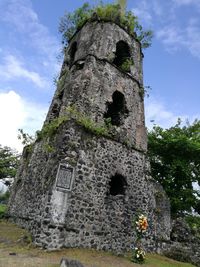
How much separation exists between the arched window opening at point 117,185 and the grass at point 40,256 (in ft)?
8.18

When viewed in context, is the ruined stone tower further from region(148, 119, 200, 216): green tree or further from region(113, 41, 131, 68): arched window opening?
region(148, 119, 200, 216): green tree

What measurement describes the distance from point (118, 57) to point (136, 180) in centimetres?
649

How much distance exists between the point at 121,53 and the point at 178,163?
411 inches

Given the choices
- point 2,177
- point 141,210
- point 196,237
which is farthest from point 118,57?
point 2,177

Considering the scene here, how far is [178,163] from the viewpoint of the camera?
22.1 meters

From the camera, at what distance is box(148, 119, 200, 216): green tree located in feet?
70.5

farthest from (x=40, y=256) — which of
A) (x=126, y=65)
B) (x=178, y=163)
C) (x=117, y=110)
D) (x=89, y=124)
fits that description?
(x=178, y=163)

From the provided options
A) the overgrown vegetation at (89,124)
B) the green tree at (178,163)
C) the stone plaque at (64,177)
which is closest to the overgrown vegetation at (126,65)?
the overgrown vegetation at (89,124)

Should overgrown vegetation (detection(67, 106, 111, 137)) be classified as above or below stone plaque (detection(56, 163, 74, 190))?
above

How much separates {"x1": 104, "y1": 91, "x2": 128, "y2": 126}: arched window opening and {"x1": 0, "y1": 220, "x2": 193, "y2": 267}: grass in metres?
5.64

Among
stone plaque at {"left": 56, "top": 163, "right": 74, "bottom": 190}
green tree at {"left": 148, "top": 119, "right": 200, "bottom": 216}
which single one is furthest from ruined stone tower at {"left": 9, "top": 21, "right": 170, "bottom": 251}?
green tree at {"left": 148, "top": 119, "right": 200, "bottom": 216}

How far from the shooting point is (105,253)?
995 centimetres

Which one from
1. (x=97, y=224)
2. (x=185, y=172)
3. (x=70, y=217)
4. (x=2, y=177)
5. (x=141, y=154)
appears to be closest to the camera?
(x=70, y=217)

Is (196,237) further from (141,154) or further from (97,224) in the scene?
(97,224)
